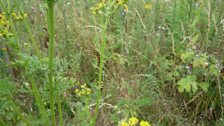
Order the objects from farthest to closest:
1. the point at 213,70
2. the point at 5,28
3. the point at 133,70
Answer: the point at 133,70, the point at 213,70, the point at 5,28

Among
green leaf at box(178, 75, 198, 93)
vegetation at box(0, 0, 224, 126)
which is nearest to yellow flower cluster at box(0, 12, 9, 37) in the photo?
vegetation at box(0, 0, 224, 126)

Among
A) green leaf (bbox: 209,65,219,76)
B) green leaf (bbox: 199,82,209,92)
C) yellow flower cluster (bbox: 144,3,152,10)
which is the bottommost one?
green leaf (bbox: 199,82,209,92)

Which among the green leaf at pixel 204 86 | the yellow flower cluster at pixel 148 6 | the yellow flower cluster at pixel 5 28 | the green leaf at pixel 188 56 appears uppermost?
the yellow flower cluster at pixel 148 6

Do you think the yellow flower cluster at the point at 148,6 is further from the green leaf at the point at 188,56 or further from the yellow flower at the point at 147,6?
the green leaf at the point at 188,56

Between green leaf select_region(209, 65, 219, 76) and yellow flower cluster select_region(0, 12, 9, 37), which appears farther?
green leaf select_region(209, 65, 219, 76)

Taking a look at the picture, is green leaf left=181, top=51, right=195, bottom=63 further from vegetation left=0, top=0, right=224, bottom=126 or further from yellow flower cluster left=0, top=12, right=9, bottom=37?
yellow flower cluster left=0, top=12, right=9, bottom=37

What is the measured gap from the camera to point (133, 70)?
91.8 inches

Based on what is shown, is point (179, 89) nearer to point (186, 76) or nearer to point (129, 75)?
point (186, 76)

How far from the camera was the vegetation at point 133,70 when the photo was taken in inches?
77.0

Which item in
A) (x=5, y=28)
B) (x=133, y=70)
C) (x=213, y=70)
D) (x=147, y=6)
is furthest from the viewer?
(x=147, y=6)

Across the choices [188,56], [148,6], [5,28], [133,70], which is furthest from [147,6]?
[5,28]

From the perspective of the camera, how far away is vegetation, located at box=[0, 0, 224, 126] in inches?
77.0

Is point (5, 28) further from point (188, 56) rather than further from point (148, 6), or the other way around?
point (148, 6)

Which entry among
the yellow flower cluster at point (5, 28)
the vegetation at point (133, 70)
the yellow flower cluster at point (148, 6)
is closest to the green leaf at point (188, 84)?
the vegetation at point (133, 70)
